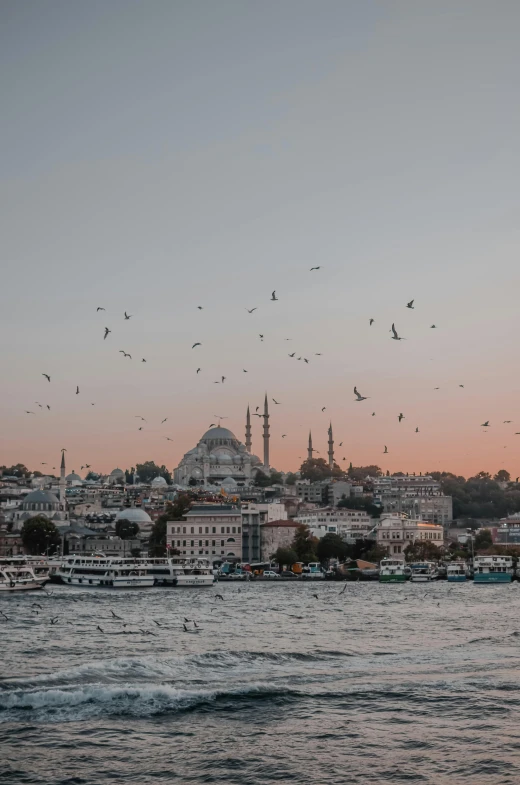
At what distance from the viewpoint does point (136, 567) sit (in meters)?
55.6

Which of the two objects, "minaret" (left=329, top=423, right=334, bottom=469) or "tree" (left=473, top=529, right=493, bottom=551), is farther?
"minaret" (left=329, top=423, right=334, bottom=469)

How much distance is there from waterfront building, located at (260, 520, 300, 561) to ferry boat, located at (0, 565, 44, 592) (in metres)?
27.1

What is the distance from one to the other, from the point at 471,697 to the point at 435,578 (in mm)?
49487

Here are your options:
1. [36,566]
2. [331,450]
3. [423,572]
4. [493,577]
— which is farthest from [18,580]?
[331,450]

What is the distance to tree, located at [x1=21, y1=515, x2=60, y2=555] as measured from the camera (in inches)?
3169

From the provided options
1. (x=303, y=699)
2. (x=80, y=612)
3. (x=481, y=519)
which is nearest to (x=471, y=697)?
(x=303, y=699)

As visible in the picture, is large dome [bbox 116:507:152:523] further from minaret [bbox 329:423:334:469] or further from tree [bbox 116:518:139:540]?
minaret [bbox 329:423:334:469]

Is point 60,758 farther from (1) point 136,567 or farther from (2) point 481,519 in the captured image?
(2) point 481,519

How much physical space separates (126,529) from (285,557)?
26.8m

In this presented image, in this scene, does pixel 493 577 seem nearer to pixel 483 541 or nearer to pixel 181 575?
pixel 181 575

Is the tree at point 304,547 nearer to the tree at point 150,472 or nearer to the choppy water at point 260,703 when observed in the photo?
the choppy water at point 260,703

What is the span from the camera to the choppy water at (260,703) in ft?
42.7

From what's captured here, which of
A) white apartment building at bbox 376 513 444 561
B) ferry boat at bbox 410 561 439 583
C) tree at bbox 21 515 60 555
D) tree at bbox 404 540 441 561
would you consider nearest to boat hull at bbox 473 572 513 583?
ferry boat at bbox 410 561 439 583

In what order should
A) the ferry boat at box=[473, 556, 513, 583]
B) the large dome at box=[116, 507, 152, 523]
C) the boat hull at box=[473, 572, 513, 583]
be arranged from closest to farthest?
the boat hull at box=[473, 572, 513, 583] → the ferry boat at box=[473, 556, 513, 583] → the large dome at box=[116, 507, 152, 523]
